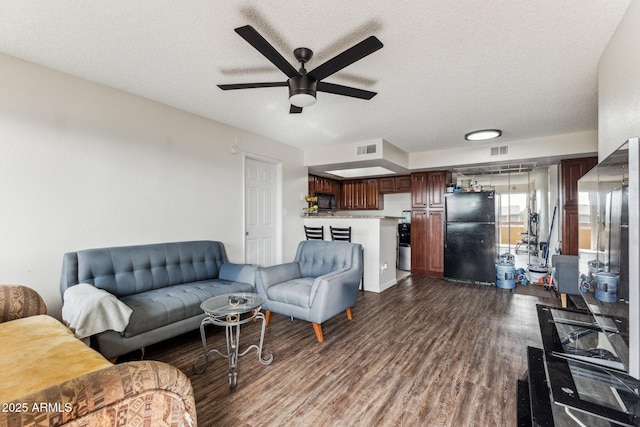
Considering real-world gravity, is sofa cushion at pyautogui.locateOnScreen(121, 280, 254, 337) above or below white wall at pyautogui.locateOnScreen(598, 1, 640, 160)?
below

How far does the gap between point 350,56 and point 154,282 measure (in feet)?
8.76

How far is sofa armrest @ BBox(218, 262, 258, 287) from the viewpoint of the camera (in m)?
3.12

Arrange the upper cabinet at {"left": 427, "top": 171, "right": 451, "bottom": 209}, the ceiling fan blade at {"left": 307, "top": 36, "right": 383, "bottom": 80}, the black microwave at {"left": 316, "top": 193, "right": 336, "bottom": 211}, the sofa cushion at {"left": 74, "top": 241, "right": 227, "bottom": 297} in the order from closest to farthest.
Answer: the ceiling fan blade at {"left": 307, "top": 36, "right": 383, "bottom": 80} < the sofa cushion at {"left": 74, "top": 241, "right": 227, "bottom": 297} < the upper cabinet at {"left": 427, "top": 171, "right": 451, "bottom": 209} < the black microwave at {"left": 316, "top": 193, "right": 336, "bottom": 211}

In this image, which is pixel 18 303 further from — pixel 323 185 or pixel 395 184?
pixel 395 184

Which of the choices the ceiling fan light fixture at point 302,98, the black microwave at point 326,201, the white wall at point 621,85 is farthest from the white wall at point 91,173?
the white wall at point 621,85

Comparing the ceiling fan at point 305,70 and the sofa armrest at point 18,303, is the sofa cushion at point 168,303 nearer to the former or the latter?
the sofa armrest at point 18,303

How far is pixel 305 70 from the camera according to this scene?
2.10 meters

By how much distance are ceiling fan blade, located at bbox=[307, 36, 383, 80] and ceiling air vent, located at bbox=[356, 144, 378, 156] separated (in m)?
2.69

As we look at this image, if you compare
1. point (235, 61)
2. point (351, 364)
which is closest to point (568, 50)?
point (235, 61)

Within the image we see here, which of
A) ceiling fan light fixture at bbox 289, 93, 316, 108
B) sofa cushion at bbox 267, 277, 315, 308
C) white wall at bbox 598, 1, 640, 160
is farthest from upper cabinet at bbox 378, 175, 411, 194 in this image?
ceiling fan light fixture at bbox 289, 93, 316, 108

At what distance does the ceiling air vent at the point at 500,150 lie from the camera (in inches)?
179

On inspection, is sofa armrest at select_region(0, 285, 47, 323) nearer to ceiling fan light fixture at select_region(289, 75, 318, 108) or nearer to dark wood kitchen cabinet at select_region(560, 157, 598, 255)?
ceiling fan light fixture at select_region(289, 75, 318, 108)

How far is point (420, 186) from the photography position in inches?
226

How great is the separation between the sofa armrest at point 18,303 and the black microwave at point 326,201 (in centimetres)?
495
